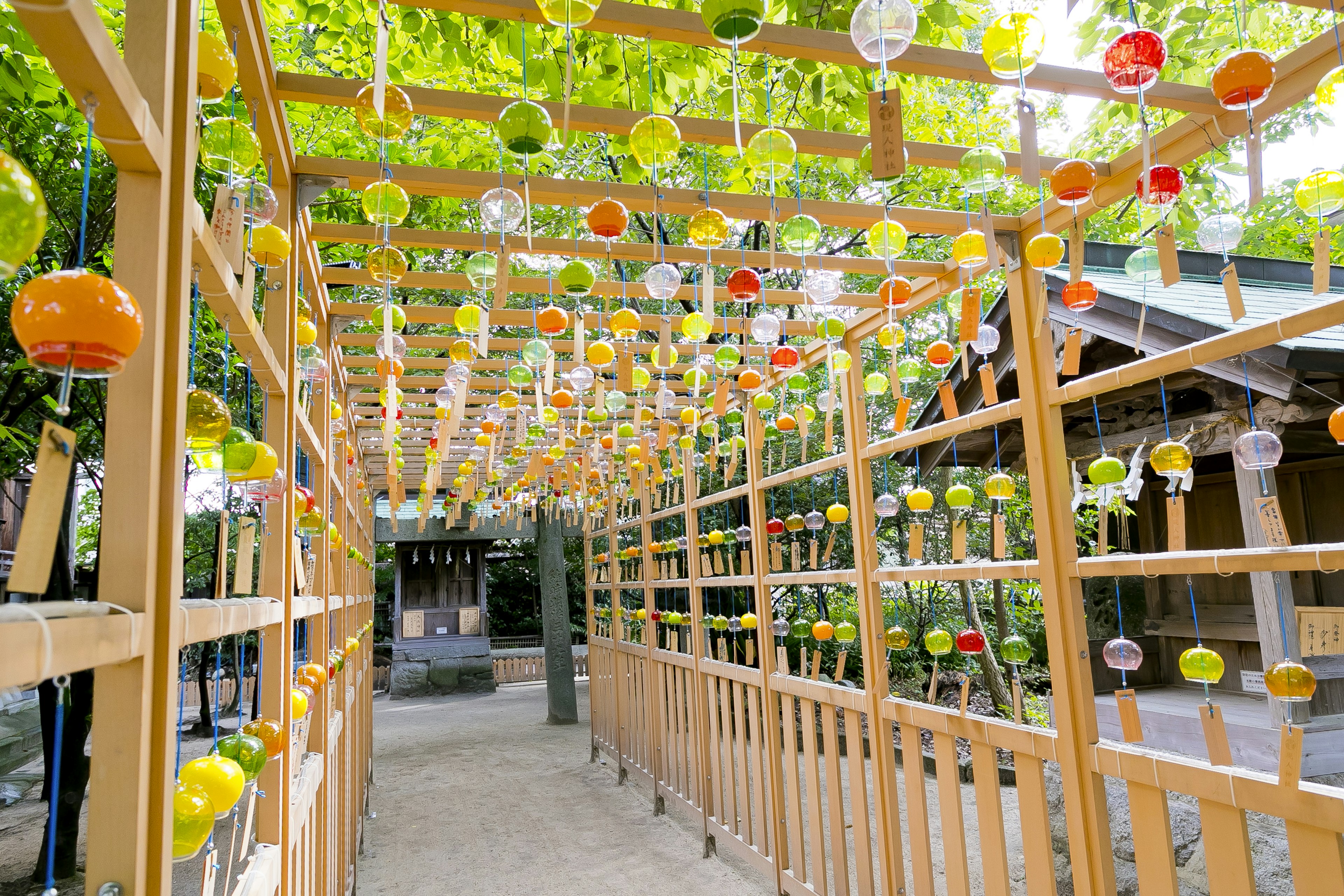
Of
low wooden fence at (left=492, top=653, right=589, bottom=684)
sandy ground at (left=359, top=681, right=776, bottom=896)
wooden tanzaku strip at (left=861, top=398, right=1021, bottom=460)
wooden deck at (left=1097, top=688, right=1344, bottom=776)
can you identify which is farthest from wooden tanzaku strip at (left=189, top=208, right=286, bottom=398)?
low wooden fence at (left=492, top=653, right=589, bottom=684)

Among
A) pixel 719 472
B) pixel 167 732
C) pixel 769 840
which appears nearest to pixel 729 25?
pixel 167 732

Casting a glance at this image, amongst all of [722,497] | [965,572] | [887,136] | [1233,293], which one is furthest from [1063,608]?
[722,497]

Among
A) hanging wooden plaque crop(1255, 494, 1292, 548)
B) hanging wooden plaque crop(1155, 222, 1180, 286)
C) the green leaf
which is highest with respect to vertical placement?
the green leaf

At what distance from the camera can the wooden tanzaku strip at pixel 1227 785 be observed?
167cm

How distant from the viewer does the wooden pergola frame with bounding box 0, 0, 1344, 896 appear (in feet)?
2.91

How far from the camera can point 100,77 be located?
0.78m

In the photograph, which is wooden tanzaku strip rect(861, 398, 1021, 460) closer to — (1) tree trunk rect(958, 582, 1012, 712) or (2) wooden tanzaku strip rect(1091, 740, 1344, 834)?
(2) wooden tanzaku strip rect(1091, 740, 1344, 834)

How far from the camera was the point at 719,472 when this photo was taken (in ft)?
26.9

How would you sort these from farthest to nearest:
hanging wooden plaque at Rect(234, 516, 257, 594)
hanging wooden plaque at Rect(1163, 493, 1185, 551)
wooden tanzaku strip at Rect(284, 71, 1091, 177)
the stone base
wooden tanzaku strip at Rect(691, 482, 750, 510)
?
1. the stone base
2. wooden tanzaku strip at Rect(691, 482, 750, 510)
3. hanging wooden plaque at Rect(1163, 493, 1185, 551)
4. wooden tanzaku strip at Rect(284, 71, 1091, 177)
5. hanging wooden plaque at Rect(234, 516, 257, 594)

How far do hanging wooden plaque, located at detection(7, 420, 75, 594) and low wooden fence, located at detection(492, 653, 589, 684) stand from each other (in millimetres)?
14886

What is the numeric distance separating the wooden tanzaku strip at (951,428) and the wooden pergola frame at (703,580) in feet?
0.04

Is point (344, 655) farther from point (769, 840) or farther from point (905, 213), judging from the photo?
point (905, 213)

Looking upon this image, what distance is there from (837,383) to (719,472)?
4.43m

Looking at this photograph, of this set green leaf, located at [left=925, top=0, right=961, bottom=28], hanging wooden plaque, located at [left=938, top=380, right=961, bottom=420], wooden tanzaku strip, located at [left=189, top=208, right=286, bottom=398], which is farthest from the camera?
hanging wooden plaque, located at [left=938, top=380, right=961, bottom=420]
